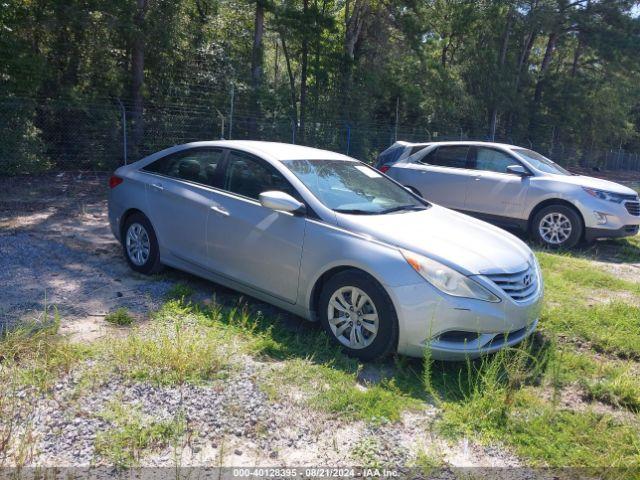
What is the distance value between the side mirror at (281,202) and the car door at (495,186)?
18.5 ft

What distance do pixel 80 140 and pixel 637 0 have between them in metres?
27.3

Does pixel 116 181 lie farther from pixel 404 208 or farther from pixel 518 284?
pixel 518 284

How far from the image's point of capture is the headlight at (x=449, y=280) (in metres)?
4.03

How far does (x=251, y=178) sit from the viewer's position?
5.28 meters

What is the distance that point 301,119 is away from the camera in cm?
1836

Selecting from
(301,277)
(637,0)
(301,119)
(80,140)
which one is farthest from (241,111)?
(637,0)

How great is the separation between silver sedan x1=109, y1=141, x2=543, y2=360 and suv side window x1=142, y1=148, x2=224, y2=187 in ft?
0.05

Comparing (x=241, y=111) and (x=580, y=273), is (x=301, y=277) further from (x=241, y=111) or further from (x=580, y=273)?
(x=241, y=111)

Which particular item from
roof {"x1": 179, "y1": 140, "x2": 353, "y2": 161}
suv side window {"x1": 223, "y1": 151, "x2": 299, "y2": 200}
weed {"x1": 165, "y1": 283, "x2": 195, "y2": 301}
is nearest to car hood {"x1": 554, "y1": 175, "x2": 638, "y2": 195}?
roof {"x1": 179, "y1": 140, "x2": 353, "y2": 161}

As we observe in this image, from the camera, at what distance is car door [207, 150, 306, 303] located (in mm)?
4719

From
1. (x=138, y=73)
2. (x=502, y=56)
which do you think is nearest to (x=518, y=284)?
(x=138, y=73)

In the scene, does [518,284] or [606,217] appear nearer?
[518,284]

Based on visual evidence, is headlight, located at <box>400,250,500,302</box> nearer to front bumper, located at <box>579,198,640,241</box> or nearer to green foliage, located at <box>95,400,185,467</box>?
green foliage, located at <box>95,400,185,467</box>

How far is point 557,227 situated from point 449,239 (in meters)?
5.22
